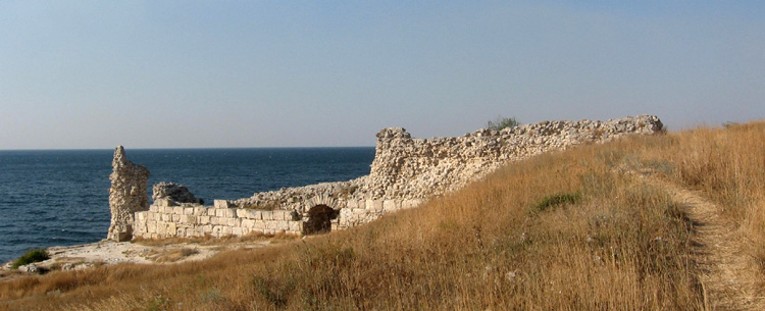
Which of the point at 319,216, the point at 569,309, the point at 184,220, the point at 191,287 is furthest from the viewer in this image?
the point at 184,220

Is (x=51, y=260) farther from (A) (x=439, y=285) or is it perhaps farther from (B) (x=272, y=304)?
(A) (x=439, y=285)

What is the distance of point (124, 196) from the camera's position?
75.4 feet

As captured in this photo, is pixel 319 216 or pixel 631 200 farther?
pixel 319 216

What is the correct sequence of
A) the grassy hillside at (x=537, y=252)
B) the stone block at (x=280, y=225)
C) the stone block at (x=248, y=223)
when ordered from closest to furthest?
the grassy hillside at (x=537, y=252) < the stone block at (x=280, y=225) < the stone block at (x=248, y=223)

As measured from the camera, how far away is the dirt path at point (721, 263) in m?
4.60

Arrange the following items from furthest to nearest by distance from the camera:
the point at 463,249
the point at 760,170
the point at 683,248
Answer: the point at 760,170, the point at 463,249, the point at 683,248

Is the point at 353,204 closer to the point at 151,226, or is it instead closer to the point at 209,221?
the point at 209,221

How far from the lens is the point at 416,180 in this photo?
1784 cm

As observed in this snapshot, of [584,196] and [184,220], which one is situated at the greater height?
[584,196]

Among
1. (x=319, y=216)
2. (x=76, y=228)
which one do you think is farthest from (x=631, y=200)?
(x=76, y=228)

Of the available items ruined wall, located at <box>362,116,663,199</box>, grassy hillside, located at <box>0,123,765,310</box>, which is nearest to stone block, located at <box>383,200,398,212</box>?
ruined wall, located at <box>362,116,663,199</box>

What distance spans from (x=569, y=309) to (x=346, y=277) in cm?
261

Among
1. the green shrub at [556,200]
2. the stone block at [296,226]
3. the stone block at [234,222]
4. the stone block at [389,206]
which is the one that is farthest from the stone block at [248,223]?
the green shrub at [556,200]

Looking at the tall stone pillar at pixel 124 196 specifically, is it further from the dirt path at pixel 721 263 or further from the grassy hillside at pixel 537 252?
the dirt path at pixel 721 263
